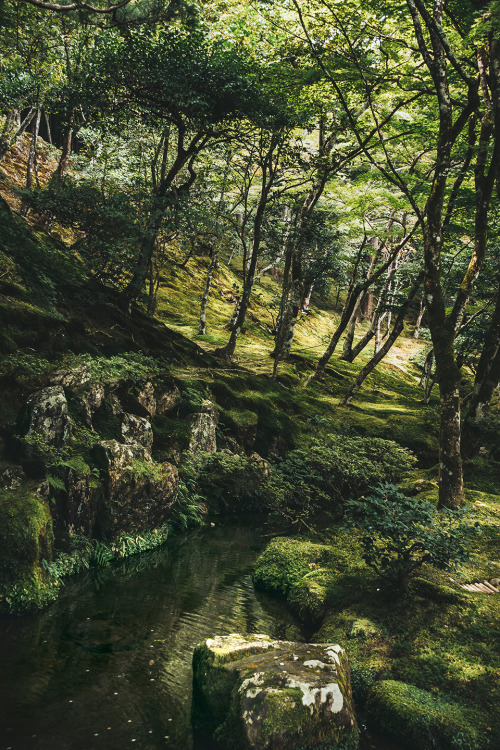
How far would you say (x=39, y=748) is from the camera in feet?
12.1

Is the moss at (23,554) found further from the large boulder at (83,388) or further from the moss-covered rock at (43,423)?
the large boulder at (83,388)

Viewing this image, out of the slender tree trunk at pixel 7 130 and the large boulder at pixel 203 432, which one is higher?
the slender tree trunk at pixel 7 130

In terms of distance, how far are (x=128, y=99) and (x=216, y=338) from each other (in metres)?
10.4

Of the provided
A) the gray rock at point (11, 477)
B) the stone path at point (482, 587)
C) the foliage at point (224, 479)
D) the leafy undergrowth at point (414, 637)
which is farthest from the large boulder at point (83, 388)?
the stone path at point (482, 587)

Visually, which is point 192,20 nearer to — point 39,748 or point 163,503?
point 163,503

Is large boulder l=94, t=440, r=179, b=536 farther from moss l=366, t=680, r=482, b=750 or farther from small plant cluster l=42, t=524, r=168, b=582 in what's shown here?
moss l=366, t=680, r=482, b=750

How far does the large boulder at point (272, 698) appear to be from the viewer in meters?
3.77

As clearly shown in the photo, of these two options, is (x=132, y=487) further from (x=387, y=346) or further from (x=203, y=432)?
(x=387, y=346)

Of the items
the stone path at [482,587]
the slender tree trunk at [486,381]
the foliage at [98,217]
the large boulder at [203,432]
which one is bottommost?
the large boulder at [203,432]

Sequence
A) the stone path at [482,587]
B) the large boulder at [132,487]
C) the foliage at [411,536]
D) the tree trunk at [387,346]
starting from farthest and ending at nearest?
1. the tree trunk at [387,346]
2. the large boulder at [132,487]
3. the stone path at [482,587]
4. the foliage at [411,536]

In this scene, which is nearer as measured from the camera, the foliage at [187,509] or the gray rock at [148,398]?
the foliage at [187,509]

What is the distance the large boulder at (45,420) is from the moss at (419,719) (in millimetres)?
5998

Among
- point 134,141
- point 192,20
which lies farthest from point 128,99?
point 134,141

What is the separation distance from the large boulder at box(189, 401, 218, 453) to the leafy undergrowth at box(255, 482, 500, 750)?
4.30 meters
